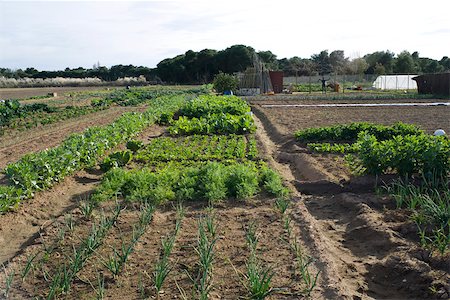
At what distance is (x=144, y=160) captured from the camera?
10.2m

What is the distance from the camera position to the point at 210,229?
516cm

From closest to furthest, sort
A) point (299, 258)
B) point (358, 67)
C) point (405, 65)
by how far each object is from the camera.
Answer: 1. point (299, 258)
2. point (405, 65)
3. point (358, 67)

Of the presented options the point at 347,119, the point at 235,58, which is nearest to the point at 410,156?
the point at 347,119

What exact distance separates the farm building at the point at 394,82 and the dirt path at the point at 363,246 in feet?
141

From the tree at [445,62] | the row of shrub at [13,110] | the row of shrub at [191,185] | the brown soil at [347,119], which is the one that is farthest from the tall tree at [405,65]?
the row of shrub at [191,185]

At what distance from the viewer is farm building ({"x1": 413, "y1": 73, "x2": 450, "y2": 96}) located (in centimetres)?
3216

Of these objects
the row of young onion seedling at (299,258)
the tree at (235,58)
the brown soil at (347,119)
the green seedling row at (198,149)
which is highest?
the tree at (235,58)

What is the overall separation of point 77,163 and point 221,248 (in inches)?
190

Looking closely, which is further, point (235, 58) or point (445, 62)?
point (445, 62)

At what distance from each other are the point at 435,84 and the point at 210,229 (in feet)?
110

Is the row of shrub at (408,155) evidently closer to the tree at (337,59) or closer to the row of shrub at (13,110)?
the row of shrub at (13,110)

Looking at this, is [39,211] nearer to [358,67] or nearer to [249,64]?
[249,64]

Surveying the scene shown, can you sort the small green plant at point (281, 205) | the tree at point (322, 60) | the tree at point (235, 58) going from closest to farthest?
the small green plant at point (281, 205)
the tree at point (235, 58)
the tree at point (322, 60)

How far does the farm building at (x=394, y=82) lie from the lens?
1863 inches
